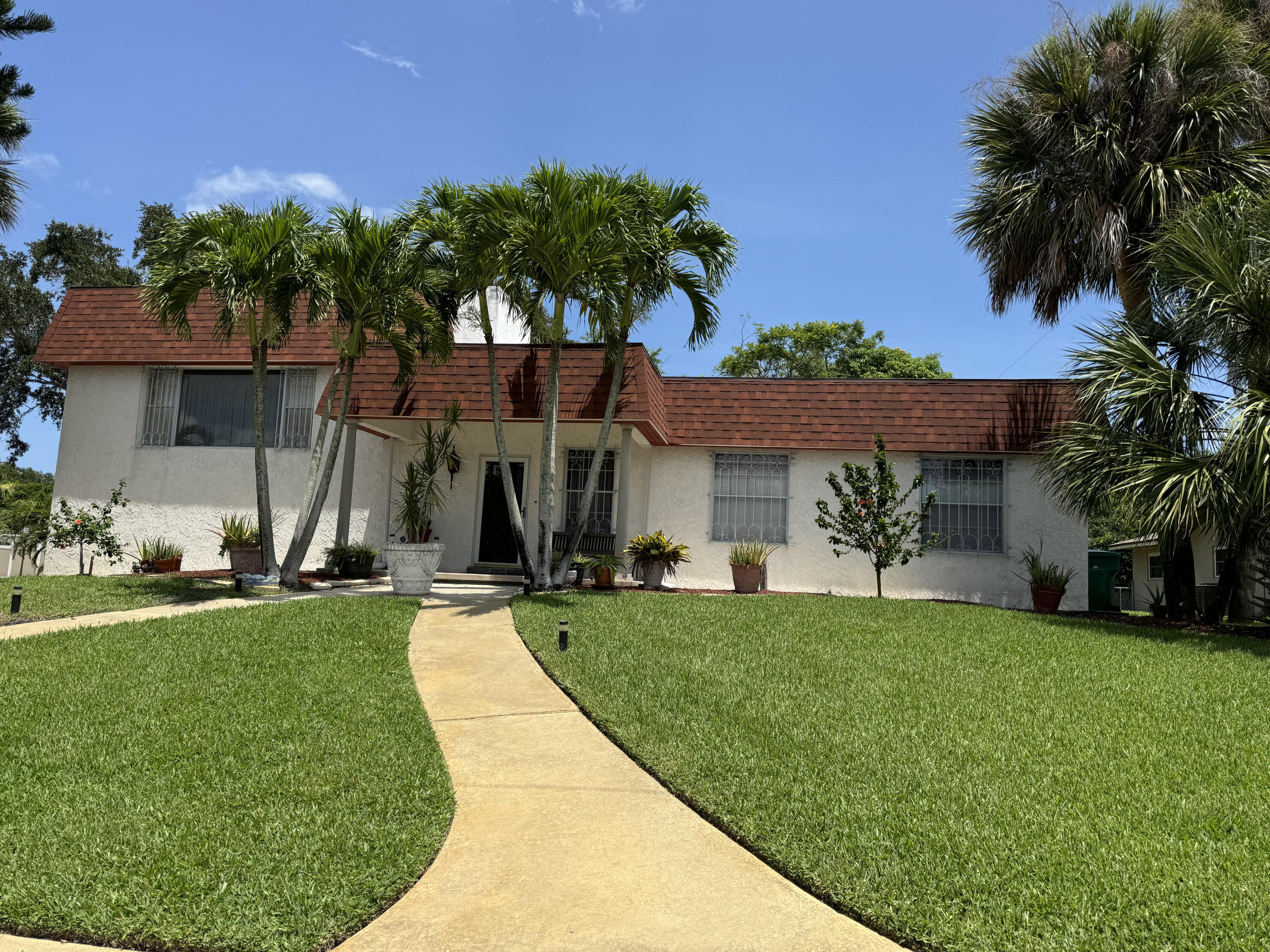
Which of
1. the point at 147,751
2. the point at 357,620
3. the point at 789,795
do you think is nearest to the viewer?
the point at 789,795

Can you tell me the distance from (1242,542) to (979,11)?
9.23 meters

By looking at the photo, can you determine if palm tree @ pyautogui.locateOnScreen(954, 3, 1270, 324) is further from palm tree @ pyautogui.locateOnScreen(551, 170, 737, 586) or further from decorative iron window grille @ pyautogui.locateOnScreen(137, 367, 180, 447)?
decorative iron window grille @ pyautogui.locateOnScreen(137, 367, 180, 447)

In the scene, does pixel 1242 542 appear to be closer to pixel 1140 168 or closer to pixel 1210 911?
pixel 1140 168

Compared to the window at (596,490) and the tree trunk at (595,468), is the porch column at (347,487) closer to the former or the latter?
the window at (596,490)

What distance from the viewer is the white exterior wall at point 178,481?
50.3ft

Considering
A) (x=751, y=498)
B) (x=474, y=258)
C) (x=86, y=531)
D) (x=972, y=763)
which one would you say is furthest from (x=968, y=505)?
(x=86, y=531)

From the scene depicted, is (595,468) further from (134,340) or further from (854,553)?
(134,340)

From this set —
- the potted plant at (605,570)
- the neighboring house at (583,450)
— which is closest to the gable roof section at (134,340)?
the neighboring house at (583,450)

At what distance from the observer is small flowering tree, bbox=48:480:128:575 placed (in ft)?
46.1

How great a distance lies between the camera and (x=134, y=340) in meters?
16.0

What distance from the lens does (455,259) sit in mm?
11484

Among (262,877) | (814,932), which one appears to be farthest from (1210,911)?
(262,877)

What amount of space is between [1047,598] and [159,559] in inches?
576

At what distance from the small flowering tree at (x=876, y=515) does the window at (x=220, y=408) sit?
31.9 feet
